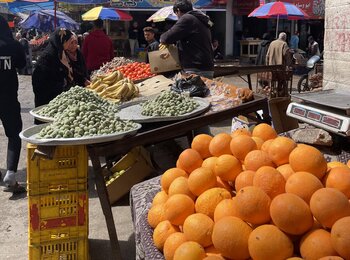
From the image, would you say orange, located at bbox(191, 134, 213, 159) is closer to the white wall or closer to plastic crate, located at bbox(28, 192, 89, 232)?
plastic crate, located at bbox(28, 192, 89, 232)

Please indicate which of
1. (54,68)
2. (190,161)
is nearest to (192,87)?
(54,68)

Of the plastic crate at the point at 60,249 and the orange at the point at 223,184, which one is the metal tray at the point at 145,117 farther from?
the orange at the point at 223,184

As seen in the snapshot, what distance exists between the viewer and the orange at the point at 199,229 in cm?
179

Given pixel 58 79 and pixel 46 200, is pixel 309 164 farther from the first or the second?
pixel 58 79

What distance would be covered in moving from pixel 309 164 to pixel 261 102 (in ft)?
6.20

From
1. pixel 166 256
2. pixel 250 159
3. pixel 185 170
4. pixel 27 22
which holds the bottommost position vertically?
pixel 166 256

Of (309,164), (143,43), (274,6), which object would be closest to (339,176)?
(309,164)

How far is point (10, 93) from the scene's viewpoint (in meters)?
5.09

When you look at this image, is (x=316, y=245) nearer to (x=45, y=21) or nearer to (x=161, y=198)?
(x=161, y=198)

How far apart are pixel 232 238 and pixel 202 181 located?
45 cm

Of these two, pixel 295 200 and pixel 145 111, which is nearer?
A: pixel 295 200

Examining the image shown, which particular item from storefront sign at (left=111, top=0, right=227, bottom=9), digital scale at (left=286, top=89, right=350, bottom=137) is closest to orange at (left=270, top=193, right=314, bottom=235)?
digital scale at (left=286, top=89, right=350, bottom=137)

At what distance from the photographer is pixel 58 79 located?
16.9 ft

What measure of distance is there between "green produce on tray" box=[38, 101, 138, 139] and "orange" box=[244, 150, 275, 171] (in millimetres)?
1232
